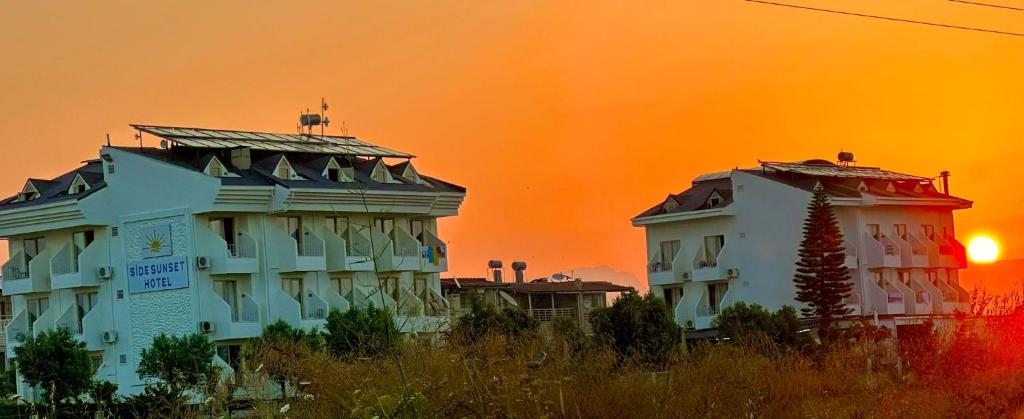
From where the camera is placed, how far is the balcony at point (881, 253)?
6694 cm

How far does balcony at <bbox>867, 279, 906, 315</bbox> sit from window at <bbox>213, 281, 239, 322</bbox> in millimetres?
24591

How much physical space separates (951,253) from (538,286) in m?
16.7

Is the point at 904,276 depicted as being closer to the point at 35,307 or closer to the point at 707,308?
the point at 707,308

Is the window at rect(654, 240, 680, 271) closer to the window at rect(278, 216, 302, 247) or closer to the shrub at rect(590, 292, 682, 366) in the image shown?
the shrub at rect(590, 292, 682, 366)

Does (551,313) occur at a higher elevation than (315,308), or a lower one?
lower

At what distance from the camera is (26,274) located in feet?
197

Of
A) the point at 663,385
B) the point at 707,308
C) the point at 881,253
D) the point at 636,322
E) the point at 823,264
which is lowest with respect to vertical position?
the point at 663,385

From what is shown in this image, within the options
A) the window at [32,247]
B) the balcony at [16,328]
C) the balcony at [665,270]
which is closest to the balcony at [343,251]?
the window at [32,247]

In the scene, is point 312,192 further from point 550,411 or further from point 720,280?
point 550,411

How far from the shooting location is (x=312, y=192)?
55.1 metres

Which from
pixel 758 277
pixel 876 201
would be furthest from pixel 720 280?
pixel 876 201

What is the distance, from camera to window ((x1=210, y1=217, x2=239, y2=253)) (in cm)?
5456

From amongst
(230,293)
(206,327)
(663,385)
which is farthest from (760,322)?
(663,385)

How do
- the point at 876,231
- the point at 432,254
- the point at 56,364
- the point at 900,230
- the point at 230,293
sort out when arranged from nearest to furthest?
the point at 56,364 < the point at 230,293 < the point at 432,254 < the point at 876,231 < the point at 900,230
